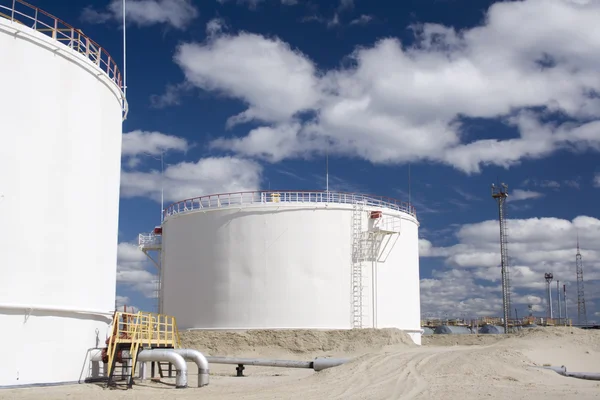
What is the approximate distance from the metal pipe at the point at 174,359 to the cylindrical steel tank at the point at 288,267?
1388cm

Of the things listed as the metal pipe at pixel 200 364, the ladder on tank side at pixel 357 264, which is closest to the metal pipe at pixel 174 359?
the metal pipe at pixel 200 364

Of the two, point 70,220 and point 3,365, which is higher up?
point 70,220

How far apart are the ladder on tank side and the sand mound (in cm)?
94

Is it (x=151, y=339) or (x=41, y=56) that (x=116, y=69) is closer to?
(x=41, y=56)

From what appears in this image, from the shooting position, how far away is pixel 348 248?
35.0 meters

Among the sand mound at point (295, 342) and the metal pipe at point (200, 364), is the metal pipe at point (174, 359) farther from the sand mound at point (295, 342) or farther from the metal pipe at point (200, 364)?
the sand mound at point (295, 342)

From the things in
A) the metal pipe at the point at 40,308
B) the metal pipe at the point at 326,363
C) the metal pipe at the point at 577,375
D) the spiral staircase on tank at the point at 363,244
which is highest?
the spiral staircase on tank at the point at 363,244

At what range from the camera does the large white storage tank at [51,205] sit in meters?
17.7

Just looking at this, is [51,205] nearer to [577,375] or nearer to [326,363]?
[326,363]

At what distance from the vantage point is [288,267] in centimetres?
3416

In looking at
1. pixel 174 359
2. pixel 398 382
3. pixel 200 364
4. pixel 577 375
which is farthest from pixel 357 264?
pixel 174 359

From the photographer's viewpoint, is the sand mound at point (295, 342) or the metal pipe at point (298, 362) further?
the sand mound at point (295, 342)

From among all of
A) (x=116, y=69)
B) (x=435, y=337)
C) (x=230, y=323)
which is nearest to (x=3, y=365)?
(x=116, y=69)

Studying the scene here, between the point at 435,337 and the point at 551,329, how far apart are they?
13.8 metres
